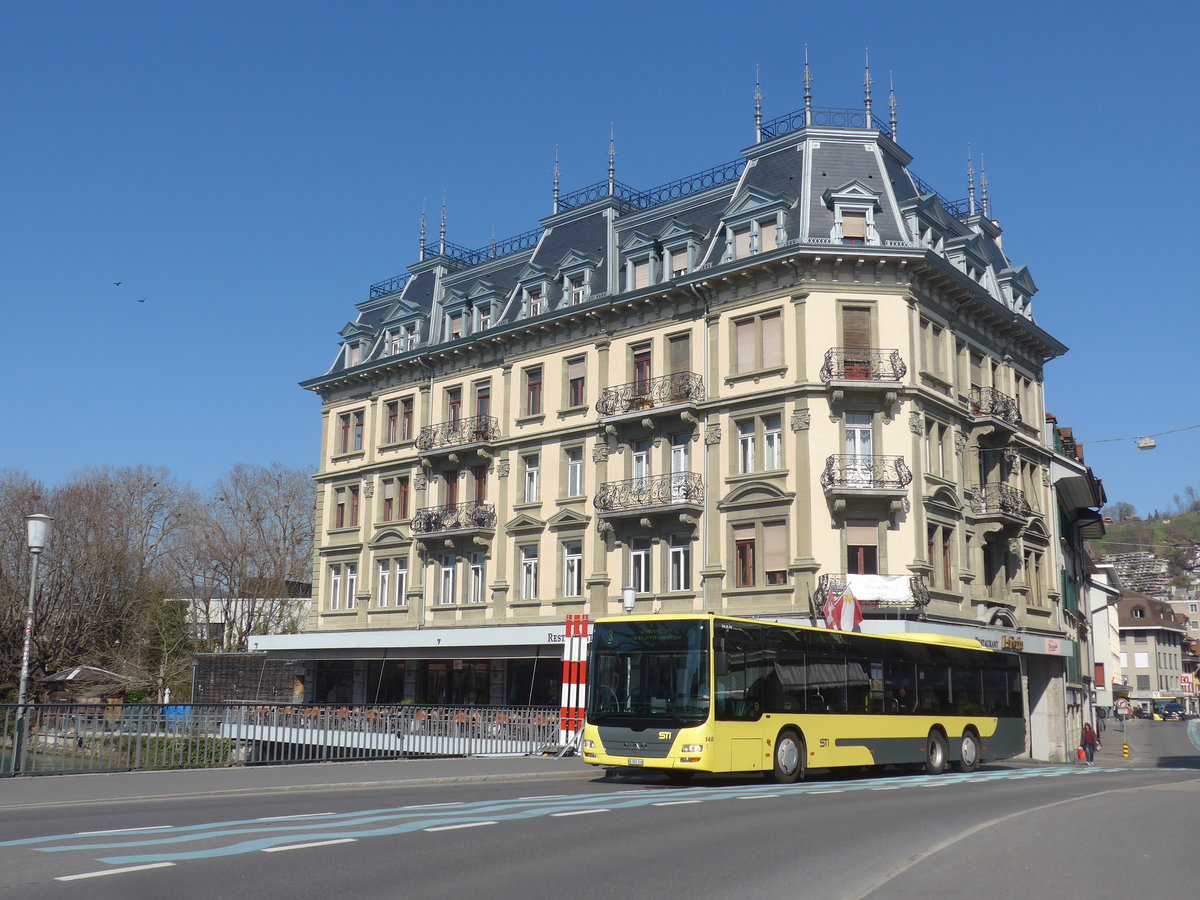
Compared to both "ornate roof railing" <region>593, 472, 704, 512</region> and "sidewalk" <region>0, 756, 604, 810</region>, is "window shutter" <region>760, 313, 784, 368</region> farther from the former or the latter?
"sidewalk" <region>0, 756, 604, 810</region>

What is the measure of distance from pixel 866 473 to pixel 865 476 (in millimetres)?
96

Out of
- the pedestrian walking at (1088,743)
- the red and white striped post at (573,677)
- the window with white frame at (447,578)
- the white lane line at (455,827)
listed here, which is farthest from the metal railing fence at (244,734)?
the pedestrian walking at (1088,743)

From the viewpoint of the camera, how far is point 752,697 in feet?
62.4

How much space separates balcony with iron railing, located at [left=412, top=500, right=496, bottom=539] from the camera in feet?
134

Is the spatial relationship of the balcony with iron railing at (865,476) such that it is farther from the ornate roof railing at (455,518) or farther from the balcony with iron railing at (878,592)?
the ornate roof railing at (455,518)

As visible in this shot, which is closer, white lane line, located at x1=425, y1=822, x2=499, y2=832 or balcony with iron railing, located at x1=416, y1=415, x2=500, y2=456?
white lane line, located at x1=425, y1=822, x2=499, y2=832

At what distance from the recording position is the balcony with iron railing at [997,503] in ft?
118

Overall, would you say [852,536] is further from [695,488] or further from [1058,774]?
[1058,774]

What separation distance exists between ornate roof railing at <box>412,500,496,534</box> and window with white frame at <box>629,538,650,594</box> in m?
6.39

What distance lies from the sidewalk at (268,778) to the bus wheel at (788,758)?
3367mm

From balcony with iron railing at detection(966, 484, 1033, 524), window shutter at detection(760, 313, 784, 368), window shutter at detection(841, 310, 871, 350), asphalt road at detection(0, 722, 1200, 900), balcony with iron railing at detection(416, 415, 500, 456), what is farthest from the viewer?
balcony with iron railing at detection(416, 415, 500, 456)

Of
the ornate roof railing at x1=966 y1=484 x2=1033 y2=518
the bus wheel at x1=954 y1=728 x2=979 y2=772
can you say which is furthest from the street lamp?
the ornate roof railing at x1=966 y1=484 x2=1033 y2=518

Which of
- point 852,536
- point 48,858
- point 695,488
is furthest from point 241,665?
point 48,858

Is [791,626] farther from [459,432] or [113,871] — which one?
[459,432]
